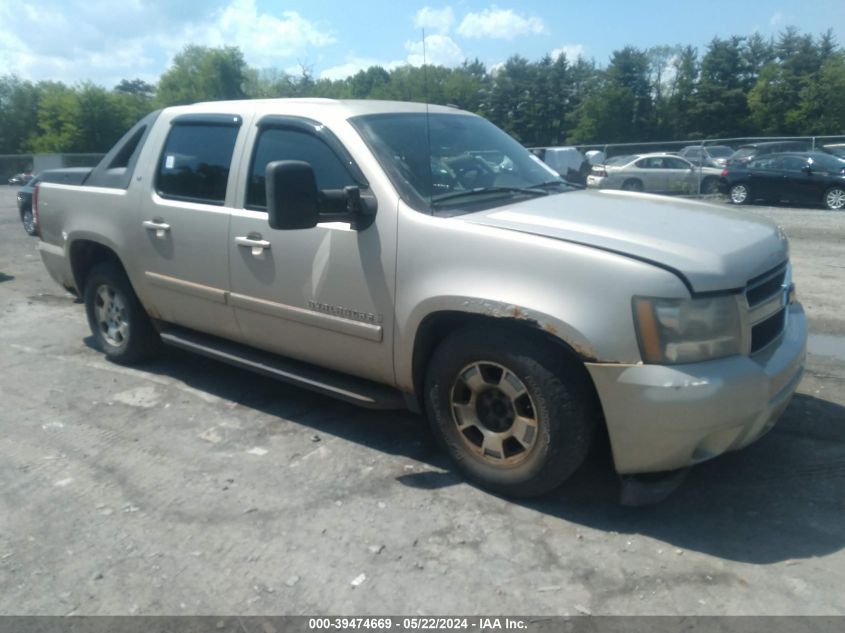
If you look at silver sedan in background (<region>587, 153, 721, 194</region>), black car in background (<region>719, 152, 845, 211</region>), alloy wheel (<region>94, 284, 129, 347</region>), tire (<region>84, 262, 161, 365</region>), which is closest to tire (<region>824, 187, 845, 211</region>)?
black car in background (<region>719, 152, 845, 211</region>)

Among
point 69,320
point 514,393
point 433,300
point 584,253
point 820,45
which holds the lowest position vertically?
point 69,320

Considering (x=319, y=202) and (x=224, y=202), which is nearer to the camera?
(x=319, y=202)

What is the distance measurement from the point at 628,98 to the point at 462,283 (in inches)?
2337

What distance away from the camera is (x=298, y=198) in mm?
3732

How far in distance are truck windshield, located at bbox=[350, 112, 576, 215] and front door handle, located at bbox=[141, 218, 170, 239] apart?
5.32 feet

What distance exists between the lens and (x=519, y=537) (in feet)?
11.5

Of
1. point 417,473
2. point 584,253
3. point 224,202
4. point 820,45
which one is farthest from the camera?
point 820,45

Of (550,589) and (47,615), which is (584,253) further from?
(47,615)

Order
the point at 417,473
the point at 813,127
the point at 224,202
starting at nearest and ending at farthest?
1. the point at 417,473
2. the point at 224,202
3. the point at 813,127

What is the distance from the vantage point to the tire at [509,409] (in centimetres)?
347

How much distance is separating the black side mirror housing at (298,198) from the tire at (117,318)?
245cm

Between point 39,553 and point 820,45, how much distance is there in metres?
68.5

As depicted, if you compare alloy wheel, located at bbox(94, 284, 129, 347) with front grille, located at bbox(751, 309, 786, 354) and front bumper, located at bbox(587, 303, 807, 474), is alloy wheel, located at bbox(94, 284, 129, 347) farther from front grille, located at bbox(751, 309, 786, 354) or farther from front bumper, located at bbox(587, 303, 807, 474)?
front grille, located at bbox(751, 309, 786, 354)

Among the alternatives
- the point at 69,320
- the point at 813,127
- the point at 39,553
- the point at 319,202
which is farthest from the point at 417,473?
the point at 813,127
